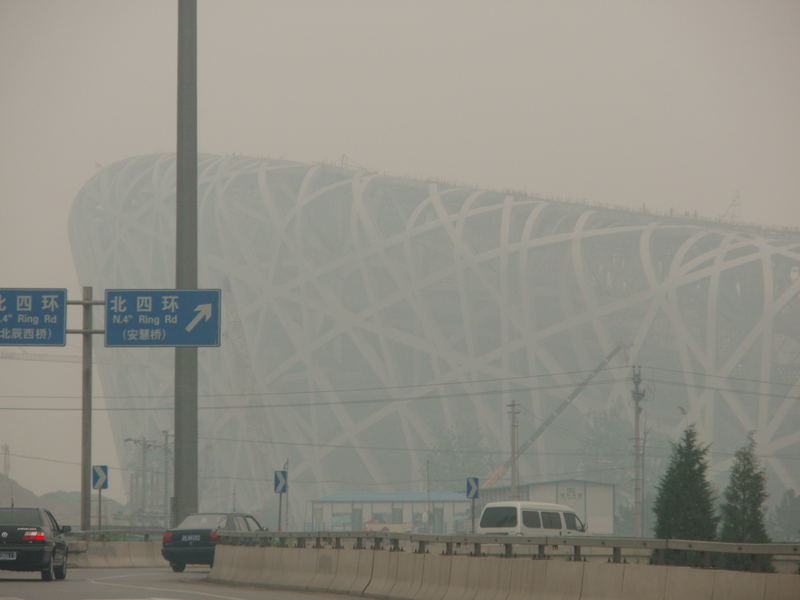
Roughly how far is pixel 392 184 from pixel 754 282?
38141 millimetres

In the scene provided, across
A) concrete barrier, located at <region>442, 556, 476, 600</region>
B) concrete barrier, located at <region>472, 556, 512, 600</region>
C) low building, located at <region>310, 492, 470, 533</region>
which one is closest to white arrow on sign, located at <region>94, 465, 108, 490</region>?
concrete barrier, located at <region>442, 556, 476, 600</region>

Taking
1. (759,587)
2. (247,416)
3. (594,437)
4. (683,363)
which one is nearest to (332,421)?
(247,416)

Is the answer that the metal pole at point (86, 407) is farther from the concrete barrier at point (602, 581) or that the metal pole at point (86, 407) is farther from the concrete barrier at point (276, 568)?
the concrete barrier at point (602, 581)

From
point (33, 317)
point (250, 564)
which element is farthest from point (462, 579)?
point (33, 317)

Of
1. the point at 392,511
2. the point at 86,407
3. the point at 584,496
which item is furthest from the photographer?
the point at 392,511

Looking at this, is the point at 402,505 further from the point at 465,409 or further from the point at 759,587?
the point at 759,587

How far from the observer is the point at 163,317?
36.6 metres

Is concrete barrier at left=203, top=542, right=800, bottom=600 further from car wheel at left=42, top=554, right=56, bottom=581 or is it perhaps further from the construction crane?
the construction crane

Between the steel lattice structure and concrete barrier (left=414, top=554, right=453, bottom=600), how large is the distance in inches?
4697

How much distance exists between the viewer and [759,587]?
537 inches

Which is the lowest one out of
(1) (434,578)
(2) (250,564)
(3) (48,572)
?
(3) (48,572)

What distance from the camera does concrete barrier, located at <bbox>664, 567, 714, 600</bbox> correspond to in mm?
14395

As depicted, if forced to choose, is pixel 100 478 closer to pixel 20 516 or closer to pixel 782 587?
pixel 20 516

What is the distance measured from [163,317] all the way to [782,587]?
82.8 ft
